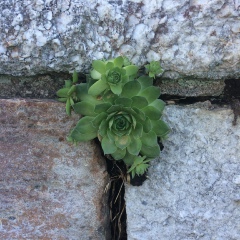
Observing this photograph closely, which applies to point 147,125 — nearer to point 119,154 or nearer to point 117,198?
point 119,154

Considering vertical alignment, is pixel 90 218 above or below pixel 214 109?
below

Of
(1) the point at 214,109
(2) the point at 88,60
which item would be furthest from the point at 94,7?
(1) the point at 214,109

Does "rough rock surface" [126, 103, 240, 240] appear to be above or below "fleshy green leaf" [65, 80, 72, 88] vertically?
below

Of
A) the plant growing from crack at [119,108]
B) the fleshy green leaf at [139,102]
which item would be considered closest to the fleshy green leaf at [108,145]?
the plant growing from crack at [119,108]

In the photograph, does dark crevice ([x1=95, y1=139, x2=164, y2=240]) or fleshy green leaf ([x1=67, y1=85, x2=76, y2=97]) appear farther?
dark crevice ([x1=95, y1=139, x2=164, y2=240])

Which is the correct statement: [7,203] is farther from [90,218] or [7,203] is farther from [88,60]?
[88,60]

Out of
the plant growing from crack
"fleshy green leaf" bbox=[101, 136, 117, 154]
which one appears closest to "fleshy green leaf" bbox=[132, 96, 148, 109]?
the plant growing from crack

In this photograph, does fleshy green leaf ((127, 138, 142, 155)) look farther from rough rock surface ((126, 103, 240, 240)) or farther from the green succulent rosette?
rough rock surface ((126, 103, 240, 240))
